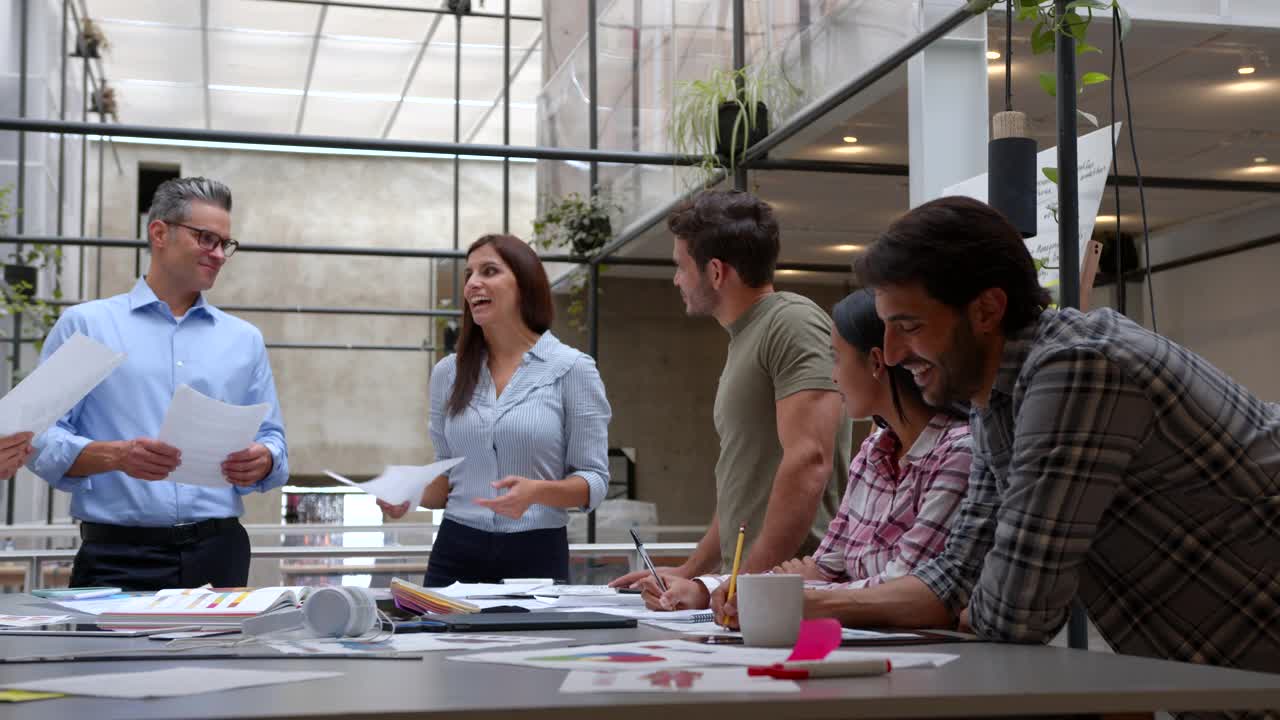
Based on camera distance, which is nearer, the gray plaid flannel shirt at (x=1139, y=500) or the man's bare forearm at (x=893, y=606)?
the gray plaid flannel shirt at (x=1139, y=500)

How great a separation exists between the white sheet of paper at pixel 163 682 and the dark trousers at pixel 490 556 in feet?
5.31

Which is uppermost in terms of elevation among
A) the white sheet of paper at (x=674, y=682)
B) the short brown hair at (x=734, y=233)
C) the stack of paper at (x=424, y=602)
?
the short brown hair at (x=734, y=233)

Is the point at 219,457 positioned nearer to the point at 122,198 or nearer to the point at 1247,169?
the point at 1247,169

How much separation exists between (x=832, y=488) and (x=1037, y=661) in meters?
1.41

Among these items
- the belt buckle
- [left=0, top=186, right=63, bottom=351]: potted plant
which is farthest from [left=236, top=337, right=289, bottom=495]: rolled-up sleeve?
[left=0, top=186, right=63, bottom=351]: potted plant

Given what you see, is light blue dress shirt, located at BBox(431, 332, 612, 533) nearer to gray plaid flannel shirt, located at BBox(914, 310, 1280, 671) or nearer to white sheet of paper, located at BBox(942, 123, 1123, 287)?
white sheet of paper, located at BBox(942, 123, 1123, 287)

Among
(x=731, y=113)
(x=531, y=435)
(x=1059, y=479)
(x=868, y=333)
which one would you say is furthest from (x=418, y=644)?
(x=731, y=113)

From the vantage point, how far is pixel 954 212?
165 cm

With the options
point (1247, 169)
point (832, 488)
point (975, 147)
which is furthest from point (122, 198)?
point (832, 488)

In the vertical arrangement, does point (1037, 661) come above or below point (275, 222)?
below

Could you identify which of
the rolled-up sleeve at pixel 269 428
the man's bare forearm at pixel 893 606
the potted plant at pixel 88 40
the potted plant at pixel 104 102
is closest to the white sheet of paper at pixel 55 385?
the rolled-up sleeve at pixel 269 428

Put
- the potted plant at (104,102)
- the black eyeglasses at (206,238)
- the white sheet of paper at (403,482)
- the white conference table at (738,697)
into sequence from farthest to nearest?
the potted plant at (104,102) < the black eyeglasses at (206,238) < the white sheet of paper at (403,482) < the white conference table at (738,697)

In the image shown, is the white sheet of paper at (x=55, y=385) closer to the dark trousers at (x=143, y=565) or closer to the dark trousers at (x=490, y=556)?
the dark trousers at (x=143, y=565)

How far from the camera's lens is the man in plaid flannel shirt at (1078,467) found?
1.48 m
